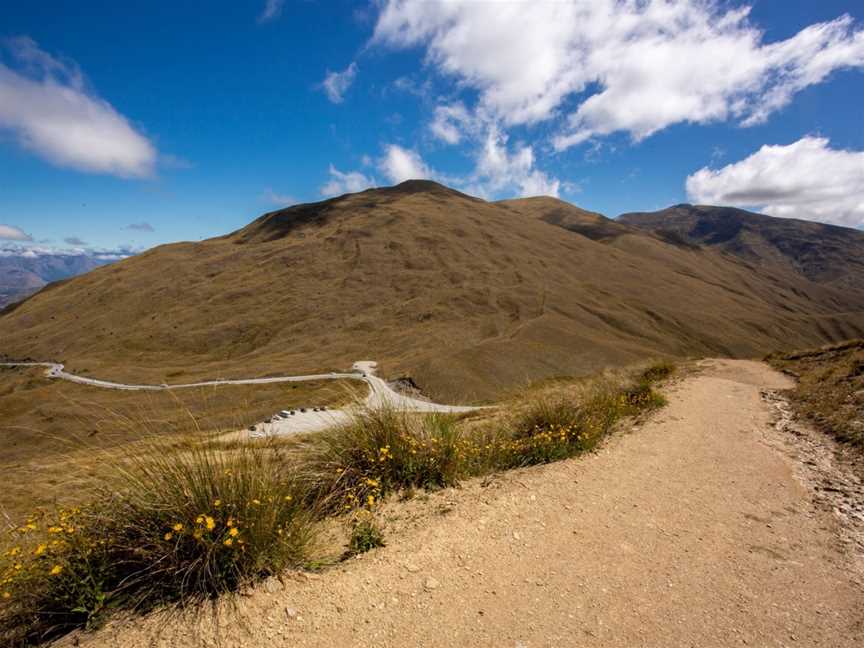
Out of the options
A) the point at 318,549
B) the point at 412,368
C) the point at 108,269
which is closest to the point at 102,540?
the point at 318,549

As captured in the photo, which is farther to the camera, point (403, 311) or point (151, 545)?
point (403, 311)

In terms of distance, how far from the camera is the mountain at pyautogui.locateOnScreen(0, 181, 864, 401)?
82.2 m

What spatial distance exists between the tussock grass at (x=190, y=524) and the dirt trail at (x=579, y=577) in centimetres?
28

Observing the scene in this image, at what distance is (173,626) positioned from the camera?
3277 mm

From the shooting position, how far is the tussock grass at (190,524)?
11.1 ft

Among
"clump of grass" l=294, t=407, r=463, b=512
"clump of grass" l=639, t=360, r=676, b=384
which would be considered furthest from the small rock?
"clump of grass" l=639, t=360, r=676, b=384

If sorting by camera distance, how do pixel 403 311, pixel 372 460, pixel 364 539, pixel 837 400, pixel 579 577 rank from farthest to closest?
pixel 403 311 < pixel 837 400 < pixel 372 460 < pixel 364 539 < pixel 579 577

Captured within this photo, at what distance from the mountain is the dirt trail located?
53.6 meters

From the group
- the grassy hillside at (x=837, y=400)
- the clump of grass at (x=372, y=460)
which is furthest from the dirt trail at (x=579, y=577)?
the grassy hillside at (x=837, y=400)

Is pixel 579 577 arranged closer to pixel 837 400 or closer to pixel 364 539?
pixel 364 539

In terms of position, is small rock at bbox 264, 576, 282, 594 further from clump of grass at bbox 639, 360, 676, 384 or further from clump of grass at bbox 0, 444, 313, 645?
clump of grass at bbox 639, 360, 676, 384

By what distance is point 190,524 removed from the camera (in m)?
3.84

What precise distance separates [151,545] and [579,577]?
4007 mm

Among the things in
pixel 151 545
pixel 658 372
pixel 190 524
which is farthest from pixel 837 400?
pixel 151 545
